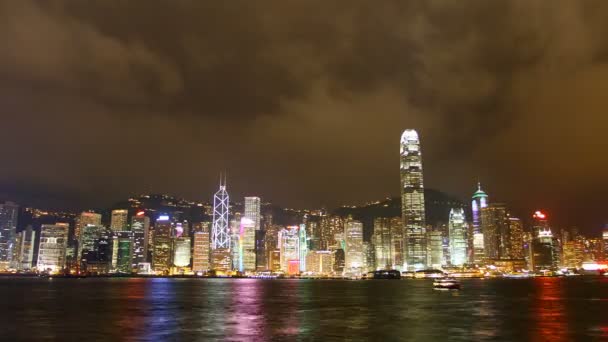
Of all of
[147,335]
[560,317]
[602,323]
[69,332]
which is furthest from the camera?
[560,317]

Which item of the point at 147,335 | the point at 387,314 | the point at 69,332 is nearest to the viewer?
the point at 147,335

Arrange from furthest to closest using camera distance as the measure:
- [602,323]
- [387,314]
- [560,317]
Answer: [387,314] → [560,317] → [602,323]

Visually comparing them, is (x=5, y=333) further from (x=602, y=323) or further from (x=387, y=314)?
(x=602, y=323)

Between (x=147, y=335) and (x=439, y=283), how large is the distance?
125743mm

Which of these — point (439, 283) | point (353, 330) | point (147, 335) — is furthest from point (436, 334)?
point (439, 283)

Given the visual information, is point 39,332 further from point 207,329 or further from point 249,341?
point 249,341

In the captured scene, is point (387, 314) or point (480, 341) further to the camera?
point (387, 314)

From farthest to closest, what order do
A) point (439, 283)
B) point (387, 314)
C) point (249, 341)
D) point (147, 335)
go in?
1. point (439, 283)
2. point (387, 314)
3. point (147, 335)
4. point (249, 341)

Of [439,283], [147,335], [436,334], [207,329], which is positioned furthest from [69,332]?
[439,283]

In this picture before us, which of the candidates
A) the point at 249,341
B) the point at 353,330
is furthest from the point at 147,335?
the point at 353,330

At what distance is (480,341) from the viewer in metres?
44.5

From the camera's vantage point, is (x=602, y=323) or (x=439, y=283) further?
(x=439, y=283)

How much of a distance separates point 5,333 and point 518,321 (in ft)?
174

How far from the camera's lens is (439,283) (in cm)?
15962
